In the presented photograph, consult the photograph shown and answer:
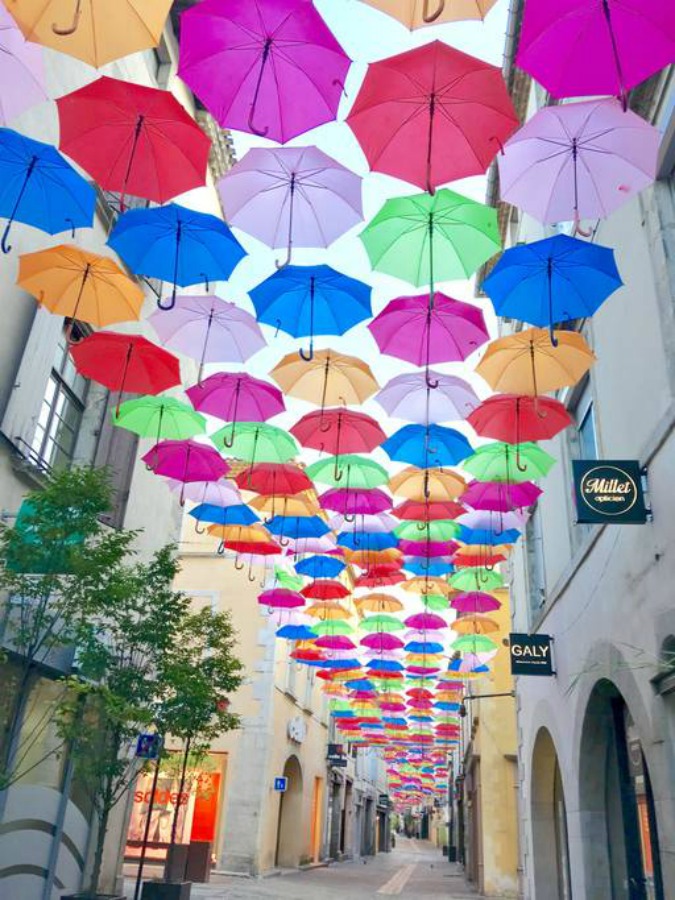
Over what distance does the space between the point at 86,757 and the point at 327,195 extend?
7000 mm

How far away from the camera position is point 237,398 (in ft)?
31.9

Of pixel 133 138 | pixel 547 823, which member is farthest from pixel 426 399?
pixel 547 823

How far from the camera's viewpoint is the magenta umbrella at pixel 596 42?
504 centimetres

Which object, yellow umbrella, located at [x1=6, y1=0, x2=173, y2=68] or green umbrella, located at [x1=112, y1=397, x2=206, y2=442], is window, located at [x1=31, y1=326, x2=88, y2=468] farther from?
yellow umbrella, located at [x1=6, y1=0, x2=173, y2=68]

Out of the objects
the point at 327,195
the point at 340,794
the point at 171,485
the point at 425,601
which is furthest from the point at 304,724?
the point at 327,195

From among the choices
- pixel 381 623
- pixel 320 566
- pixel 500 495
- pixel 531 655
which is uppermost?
pixel 381 623

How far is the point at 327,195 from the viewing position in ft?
22.9

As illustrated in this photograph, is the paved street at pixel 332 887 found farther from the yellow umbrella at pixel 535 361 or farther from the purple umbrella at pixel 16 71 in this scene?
the purple umbrella at pixel 16 71

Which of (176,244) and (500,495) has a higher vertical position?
(176,244)

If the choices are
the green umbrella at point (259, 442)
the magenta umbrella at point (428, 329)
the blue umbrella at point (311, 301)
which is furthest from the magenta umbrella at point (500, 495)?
the blue umbrella at point (311, 301)

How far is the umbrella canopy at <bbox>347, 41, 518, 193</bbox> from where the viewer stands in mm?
5602

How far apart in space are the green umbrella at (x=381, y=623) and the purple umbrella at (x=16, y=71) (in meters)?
17.8

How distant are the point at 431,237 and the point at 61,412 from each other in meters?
6.24

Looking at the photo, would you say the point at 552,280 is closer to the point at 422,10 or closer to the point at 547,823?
the point at 422,10
